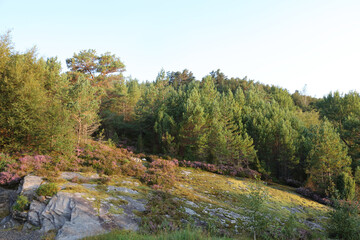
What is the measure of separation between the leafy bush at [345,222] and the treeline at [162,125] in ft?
8.63

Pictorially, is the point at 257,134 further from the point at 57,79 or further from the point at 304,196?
the point at 57,79

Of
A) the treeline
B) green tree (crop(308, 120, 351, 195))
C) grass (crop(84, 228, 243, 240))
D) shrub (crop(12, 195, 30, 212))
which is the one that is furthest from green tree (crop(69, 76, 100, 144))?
green tree (crop(308, 120, 351, 195))

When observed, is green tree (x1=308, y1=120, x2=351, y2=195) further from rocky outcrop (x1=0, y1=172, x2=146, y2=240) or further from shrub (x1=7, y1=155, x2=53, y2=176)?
shrub (x1=7, y1=155, x2=53, y2=176)

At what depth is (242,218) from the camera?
34.9 ft

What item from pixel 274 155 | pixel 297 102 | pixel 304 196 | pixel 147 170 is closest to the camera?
pixel 147 170

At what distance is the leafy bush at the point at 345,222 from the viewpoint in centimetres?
974

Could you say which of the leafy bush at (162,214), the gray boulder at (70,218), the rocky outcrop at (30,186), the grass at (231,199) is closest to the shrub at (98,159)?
the rocky outcrop at (30,186)

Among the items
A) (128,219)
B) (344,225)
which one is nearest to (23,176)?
(128,219)

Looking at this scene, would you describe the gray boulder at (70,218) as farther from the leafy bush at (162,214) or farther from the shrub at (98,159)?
the shrub at (98,159)

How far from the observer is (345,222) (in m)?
10.0

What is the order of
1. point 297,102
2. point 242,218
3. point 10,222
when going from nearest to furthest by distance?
1. point 10,222
2. point 242,218
3. point 297,102

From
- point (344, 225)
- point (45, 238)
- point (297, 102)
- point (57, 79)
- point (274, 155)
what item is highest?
point (297, 102)

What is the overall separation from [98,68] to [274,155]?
1101 inches

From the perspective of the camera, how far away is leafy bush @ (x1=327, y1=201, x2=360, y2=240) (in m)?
9.74
